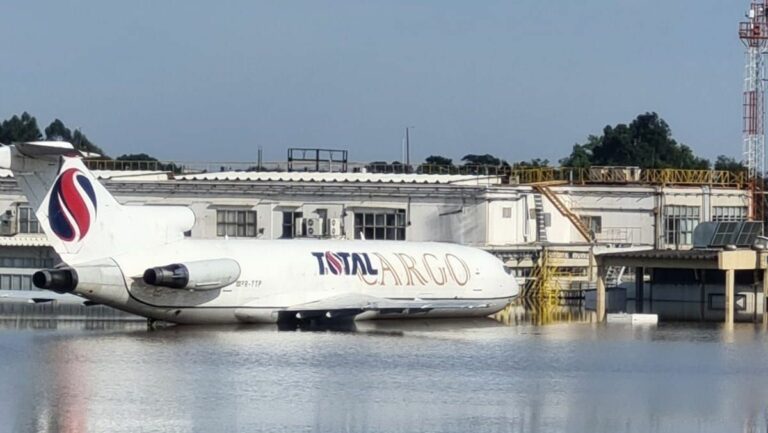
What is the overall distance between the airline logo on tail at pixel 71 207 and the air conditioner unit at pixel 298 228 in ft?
104

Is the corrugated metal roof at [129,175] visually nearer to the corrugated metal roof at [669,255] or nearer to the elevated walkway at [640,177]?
the elevated walkway at [640,177]

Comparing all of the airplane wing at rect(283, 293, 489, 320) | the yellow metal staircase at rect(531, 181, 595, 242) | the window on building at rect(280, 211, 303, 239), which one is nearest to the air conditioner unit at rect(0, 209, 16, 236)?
the window on building at rect(280, 211, 303, 239)

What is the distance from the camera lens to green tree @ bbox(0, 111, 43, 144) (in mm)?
193125

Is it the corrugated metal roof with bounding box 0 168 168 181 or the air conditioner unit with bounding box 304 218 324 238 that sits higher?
the corrugated metal roof with bounding box 0 168 168 181

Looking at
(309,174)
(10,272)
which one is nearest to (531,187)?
(309,174)

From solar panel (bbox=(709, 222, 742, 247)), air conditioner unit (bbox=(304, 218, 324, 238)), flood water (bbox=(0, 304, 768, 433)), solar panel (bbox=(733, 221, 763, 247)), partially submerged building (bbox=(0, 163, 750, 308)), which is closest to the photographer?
flood water (bbox=(0, 304, 768, 433))

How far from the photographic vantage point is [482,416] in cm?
4381

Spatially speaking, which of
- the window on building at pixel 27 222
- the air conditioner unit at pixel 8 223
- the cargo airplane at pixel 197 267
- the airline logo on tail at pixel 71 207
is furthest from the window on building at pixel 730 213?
the airline logo on tail at pixel 71 207

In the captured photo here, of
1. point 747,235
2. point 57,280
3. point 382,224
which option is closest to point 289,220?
point 382,224

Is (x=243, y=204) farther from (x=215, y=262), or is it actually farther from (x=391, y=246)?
(x=215, y=262)

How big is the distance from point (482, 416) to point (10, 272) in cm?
5382

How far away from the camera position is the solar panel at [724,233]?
86.5 m

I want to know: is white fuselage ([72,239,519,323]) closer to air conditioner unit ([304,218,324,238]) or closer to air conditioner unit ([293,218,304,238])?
air conditioner unit ([304,218,324,238])

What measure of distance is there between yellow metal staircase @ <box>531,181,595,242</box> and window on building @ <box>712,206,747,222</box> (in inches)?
361
